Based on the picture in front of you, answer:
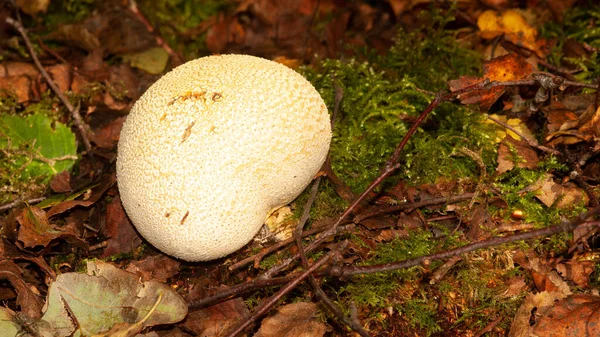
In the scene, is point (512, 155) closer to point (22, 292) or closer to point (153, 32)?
point (22, 292)

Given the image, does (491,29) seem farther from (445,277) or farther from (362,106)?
(445,277)

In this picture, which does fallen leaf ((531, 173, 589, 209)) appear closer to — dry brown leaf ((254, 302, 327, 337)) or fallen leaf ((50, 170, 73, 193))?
dry brown leaf ((254, 302, 327, 337))

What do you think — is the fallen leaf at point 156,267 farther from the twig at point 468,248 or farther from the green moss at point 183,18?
the green moss at point 183,18

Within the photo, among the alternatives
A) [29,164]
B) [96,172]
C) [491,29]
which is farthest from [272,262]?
[491,29]

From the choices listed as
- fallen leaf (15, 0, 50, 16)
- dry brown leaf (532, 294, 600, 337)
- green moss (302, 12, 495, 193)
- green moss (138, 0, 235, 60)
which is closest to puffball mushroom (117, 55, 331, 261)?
green moss (302, 12, 495, 193)

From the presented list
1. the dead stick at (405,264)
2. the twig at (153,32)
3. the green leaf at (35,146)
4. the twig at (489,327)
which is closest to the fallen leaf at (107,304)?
the dead stick at (405,264)
